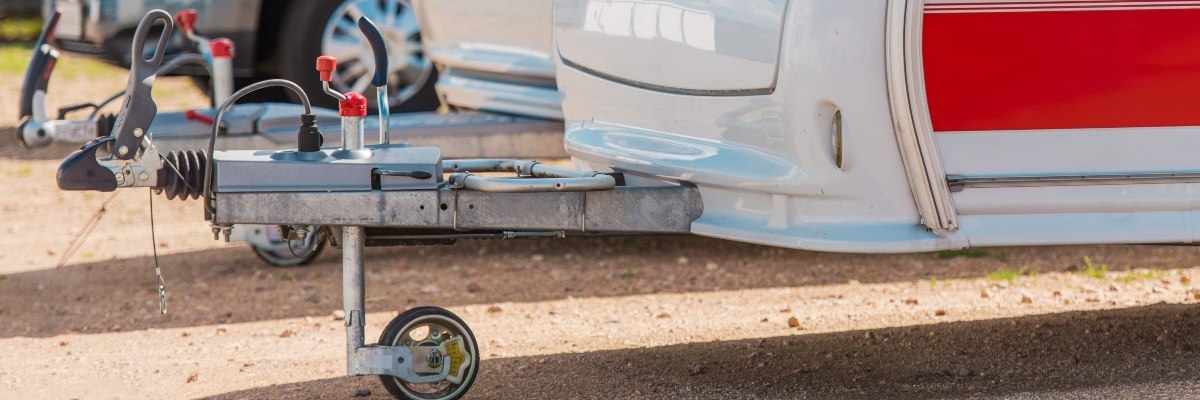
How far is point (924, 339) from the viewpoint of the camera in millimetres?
4641

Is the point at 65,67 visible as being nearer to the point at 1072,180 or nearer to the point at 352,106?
the point at 352,106

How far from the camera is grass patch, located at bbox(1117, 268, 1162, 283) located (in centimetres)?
566

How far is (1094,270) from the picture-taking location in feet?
19.1

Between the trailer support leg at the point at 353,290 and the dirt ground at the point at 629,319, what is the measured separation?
0.44 meters

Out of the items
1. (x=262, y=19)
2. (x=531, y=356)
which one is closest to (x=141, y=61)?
(x=531, y=356)

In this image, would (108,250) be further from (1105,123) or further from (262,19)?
(1105,123)

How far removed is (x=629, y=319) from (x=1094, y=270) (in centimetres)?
208

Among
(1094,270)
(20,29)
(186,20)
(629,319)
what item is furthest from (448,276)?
(20,29)

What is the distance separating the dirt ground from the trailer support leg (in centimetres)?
44

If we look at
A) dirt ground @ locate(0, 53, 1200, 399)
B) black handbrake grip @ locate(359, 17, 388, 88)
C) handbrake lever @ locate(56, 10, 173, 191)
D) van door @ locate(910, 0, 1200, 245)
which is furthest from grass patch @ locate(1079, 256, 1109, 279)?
handbrake lever @ locate(56, 10, 173, 191)

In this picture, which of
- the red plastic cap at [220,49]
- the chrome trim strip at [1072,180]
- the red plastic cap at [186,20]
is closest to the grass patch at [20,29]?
the red plastic cap at [186,20]

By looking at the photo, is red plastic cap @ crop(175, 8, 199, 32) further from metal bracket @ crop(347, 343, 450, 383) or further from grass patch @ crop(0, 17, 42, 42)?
grass patch @ crop(0, 17, 42, 42)

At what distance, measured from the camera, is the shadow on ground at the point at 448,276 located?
5414mm

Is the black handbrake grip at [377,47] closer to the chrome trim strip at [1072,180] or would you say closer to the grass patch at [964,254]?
the chrome trim strip at [1072,180]
